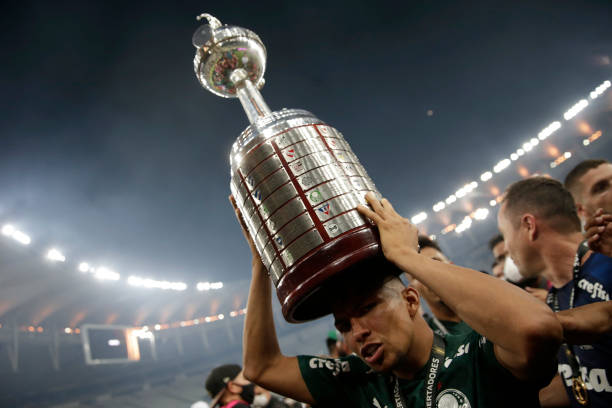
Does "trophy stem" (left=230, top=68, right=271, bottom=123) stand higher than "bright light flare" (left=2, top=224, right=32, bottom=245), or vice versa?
"bright light flare" (left=2, top=224, right=32, bottom=245)

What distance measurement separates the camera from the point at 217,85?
2.29 meters

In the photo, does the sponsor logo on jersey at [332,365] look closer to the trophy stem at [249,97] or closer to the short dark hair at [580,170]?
the trophy stem at [249,97]

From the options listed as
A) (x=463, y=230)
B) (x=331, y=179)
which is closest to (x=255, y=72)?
(x=331, y=179)

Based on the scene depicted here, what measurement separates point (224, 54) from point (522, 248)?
→ 7.91 ft

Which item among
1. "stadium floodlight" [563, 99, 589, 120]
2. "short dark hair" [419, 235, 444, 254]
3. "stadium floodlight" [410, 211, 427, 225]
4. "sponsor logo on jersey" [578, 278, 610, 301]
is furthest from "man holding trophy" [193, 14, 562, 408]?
"stadium floodlight" [410, 211, 427, 225]

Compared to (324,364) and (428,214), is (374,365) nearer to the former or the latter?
(324,364)

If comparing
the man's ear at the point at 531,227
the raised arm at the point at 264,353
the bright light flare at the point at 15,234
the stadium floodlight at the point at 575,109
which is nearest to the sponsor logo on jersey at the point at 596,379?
the man's ear at the point at 531,227

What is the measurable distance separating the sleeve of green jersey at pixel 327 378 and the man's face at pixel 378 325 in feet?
1.47

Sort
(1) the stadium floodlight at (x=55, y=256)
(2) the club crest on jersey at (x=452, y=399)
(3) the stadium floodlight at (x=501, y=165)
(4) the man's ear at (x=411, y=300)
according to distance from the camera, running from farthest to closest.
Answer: (3) the stadium floodlight at (x=501, y=165) < (1) the stadium floodlight at (x=55, y=256) < (4) the man's ear at (x=411, y=300) < (2) the club crest on jersey at (x=452, y=399)

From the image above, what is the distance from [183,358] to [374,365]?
99.4 feet

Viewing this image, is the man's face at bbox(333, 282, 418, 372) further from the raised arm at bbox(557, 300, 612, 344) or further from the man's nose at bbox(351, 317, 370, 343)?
the raised arm at bbox(557, 300, 612, 344)

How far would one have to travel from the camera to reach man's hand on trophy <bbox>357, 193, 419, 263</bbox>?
127 centimetres

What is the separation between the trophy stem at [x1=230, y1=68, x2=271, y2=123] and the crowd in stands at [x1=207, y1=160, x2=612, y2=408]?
0.87 m

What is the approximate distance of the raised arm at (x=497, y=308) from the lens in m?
1.08
